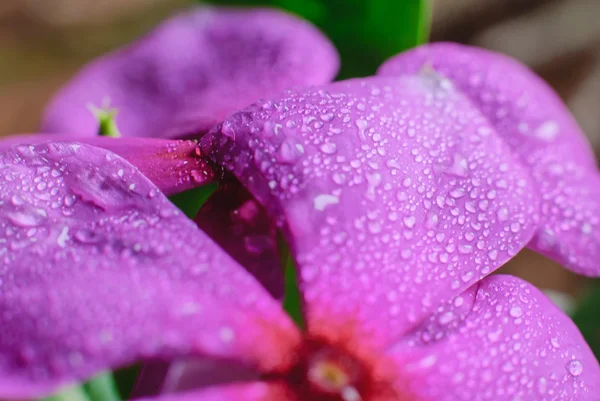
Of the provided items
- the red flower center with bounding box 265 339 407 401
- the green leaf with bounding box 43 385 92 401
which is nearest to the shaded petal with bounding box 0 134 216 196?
the red flower center with bounding box 265 339 407 401

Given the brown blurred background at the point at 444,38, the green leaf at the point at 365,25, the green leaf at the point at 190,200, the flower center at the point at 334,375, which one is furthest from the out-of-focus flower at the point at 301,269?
the brown blurred background at the point at 444,38

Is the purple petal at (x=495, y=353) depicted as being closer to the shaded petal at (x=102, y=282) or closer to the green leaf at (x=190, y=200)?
the shaded petal at (x=102, y=282)

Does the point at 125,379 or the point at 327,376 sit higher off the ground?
the point at 327,376

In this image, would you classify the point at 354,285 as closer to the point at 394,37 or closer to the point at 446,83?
the point at 446,83

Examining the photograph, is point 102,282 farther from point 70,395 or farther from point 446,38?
point 446,38

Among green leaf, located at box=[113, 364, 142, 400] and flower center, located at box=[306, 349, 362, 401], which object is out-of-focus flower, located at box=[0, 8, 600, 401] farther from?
green leaf, located at box=[113, 364, 142, 400]

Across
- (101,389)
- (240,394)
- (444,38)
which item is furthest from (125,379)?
(444,38)

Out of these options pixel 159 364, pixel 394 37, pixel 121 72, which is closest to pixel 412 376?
pixel 159 364
